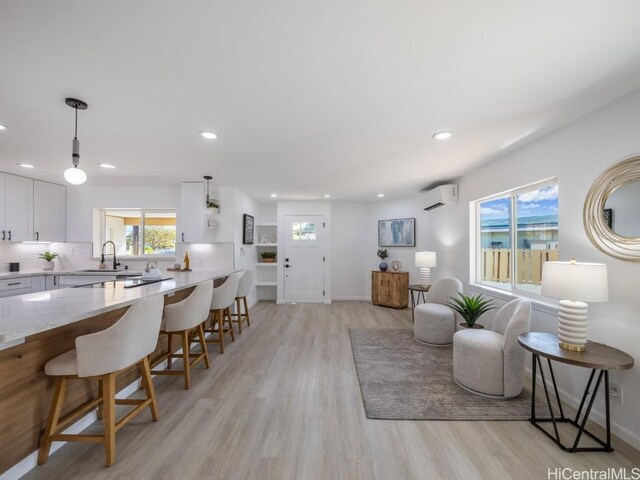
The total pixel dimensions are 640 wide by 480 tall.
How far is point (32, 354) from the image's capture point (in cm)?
169

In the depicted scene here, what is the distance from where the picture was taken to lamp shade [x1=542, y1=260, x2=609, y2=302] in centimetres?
178

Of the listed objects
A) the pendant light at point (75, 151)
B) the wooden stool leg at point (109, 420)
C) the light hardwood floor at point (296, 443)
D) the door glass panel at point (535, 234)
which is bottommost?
the light hardwood floor at point (296, 443)

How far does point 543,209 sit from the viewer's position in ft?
9.30

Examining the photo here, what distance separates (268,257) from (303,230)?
1.05 meters

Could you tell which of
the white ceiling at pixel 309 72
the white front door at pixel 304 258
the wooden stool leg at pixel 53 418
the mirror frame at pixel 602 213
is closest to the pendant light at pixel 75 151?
the white ceiling at pixel 309 72

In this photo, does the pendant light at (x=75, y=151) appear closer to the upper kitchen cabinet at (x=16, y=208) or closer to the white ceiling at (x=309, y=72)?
the white ceiling at (x=309, y=72)

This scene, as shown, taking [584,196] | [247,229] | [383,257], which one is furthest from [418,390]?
[247,229]

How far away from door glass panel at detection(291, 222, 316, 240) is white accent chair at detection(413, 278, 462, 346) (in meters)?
3.14

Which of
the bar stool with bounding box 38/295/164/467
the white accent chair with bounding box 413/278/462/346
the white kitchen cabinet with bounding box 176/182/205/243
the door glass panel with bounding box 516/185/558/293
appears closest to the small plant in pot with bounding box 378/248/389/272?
the white accent chair with bounding box 413/278/462/346

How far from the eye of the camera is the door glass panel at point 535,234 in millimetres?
2723

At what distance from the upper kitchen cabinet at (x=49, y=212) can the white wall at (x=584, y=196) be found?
6.75 metres

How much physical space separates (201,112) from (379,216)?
4.98 metres

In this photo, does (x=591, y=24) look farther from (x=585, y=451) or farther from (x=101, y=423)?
(x=101, y=423)

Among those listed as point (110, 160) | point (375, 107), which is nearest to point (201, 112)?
point (375, 107)
